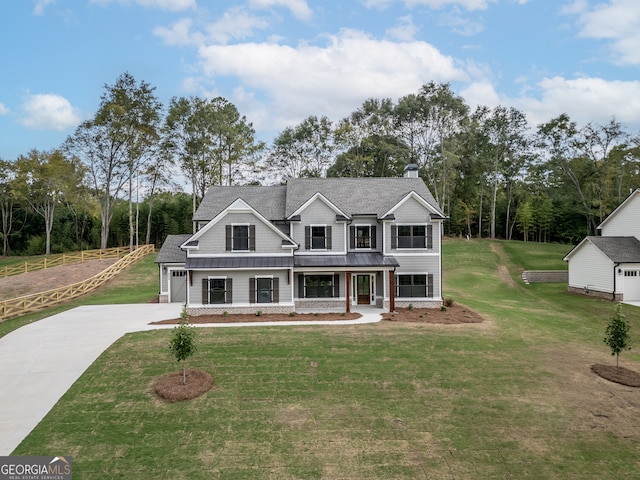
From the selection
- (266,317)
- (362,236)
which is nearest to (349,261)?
(362,236)

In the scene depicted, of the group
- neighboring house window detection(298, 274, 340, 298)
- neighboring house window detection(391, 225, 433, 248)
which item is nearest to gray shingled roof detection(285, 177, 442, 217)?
neighboring house window detection(391, 225, 433, 248)

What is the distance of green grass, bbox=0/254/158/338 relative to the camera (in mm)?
20172

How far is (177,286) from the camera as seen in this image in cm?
2459

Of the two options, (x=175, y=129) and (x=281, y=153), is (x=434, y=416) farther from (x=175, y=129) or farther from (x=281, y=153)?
(x=281, y=153)

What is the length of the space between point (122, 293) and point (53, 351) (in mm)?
14503

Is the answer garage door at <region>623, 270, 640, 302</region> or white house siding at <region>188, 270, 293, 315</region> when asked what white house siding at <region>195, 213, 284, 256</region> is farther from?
garage door at <region>623, 270, 640, 302</region>

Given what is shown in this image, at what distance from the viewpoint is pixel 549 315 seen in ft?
72.1

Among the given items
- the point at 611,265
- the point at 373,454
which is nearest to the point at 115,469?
the point at 373,454

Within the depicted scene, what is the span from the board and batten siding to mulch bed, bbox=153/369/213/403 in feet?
25.8

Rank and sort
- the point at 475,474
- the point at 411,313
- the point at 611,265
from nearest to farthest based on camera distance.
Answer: the point at 475,474, the point at 411,313, the point at 611,265

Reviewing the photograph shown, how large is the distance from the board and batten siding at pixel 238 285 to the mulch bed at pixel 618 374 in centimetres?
1375

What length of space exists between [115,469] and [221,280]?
41.3ft

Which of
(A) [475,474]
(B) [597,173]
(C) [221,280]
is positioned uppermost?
(B) [597,173]

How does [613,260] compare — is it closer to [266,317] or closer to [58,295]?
[266,317]
